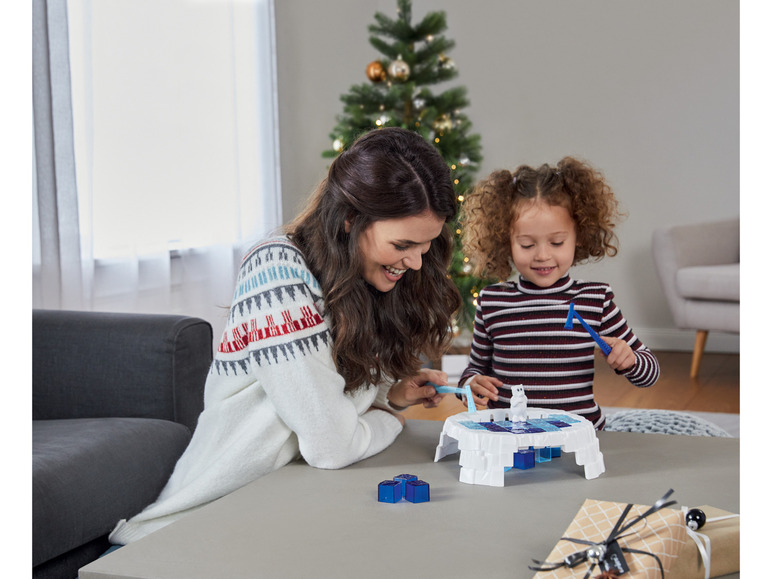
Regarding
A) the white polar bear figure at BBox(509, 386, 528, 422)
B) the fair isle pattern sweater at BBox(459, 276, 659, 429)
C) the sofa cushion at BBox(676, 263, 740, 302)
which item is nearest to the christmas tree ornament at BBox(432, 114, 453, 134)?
the sofa cushion at BBox(676, 263, 740, 302)

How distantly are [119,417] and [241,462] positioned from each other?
0.73 m

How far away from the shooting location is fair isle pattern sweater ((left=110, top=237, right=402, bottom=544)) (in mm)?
1041

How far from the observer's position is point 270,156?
3.99m

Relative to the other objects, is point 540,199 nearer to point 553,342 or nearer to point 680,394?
point 553,342

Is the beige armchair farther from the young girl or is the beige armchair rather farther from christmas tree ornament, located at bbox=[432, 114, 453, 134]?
the young girl

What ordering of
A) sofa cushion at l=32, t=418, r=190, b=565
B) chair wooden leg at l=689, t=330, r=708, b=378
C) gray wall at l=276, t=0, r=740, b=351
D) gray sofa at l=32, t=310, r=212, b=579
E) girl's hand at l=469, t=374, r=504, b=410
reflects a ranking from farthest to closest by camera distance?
1. gray wall at l=276, t=0, r=740, b=351
2. chair wooden leg at l=689, t=330, r=708, b=378
3. gray sofa at l=32, t=310, r=212, b=579
4. sofa cushion at l=32, t=418, r=190, b=565
5. girl's hand at l=469, t=374, r=504, b=410

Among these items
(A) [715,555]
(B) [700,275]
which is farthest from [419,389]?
(B) [700,275]

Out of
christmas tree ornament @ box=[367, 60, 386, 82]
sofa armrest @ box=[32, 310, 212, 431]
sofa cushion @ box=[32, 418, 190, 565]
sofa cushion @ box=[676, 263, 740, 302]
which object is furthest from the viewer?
christmas tree ornament @ box=[367, 60, 386, 82]

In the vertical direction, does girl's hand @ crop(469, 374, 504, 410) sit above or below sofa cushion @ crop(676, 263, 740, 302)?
above

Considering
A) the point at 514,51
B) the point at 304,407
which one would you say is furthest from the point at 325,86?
the point at 304,407

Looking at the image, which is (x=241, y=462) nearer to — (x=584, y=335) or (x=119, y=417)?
(x=584, y=335)

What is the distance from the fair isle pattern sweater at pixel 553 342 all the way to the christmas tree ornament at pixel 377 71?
2.33 metres

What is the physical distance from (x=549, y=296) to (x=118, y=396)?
3.01ft
